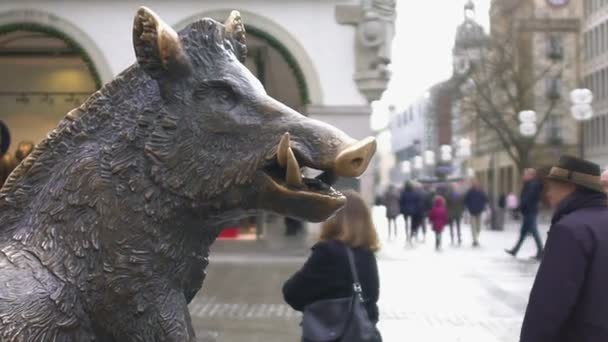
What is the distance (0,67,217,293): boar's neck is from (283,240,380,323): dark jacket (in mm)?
2600

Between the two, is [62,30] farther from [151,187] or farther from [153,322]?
[153,322]

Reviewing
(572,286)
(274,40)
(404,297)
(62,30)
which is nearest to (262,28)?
(274,40)

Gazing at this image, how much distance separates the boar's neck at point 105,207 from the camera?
1.59 metres

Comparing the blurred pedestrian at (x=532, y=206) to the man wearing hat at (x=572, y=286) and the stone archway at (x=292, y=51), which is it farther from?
the man wearing hat at (x=572, y=286)

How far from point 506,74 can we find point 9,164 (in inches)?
1126

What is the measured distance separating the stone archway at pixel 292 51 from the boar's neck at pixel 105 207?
13.7m

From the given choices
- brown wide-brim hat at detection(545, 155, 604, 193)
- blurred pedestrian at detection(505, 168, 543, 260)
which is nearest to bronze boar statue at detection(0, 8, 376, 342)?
brown wide-brim hat at detection(545, 155, 604, 193)

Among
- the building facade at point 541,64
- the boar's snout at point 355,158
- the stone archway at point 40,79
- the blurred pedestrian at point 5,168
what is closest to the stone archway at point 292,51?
the stone archway at point 40,79

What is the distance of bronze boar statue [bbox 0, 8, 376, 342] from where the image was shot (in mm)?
1553

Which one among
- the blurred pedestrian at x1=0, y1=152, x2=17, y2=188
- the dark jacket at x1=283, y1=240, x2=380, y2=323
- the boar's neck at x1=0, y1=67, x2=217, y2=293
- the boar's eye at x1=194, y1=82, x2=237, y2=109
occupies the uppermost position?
the boar's eye at x1=194, y1=82, x2=237, y2=109

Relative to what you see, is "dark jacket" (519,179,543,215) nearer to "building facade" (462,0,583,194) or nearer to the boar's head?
"building facade" (462,0,583,194)

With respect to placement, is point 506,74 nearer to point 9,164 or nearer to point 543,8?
point 543,8

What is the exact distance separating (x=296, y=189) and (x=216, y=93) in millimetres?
279

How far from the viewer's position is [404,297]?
412 inches
